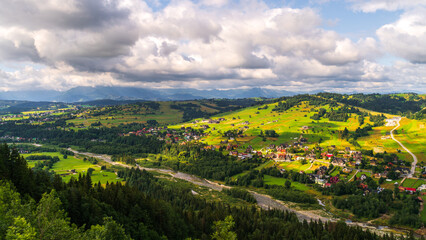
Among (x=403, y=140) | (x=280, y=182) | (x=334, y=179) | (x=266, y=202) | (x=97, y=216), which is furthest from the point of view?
(x=403, y=140)

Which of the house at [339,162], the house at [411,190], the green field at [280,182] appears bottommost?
the green field at [280,182]

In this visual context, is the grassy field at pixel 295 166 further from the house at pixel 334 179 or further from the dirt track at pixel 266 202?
the dirt track at pixel 266 202

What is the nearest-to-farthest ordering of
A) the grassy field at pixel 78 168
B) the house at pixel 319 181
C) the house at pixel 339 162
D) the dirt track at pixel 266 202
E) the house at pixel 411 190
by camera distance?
the dirt track at pixel 266 202
the house at pixel 411 190
the house at pixel 319 181
the grassy field at pixel 78 168
the house at pixel 339 162

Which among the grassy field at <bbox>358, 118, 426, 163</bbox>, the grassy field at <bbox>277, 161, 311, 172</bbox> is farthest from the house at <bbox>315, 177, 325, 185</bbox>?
the grassy field at <bbox>358, 118, 426, 163</bbox>

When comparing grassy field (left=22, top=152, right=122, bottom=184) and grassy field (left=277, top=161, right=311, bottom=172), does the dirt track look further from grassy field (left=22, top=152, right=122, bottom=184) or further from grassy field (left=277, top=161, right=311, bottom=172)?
grassy field (left=277, top=161, right=311, bottom=172)

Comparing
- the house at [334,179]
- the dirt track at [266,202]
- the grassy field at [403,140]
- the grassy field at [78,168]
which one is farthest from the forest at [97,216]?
the grassy field at [403,140]

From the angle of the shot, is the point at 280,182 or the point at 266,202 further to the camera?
the point at 280,182

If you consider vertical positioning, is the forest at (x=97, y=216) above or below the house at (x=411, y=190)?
above

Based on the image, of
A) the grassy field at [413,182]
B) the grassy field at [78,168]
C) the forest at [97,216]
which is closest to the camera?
the forest at [97,216]

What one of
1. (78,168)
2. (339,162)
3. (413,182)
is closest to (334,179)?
(339,162)

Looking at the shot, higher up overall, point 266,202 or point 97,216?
point 97,216

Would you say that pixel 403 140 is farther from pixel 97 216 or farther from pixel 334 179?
pixel 97 216

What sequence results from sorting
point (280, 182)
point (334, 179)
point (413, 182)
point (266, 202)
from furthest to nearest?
point (280, 182), point (334, 179), point (413, 182), point (266, 202)
